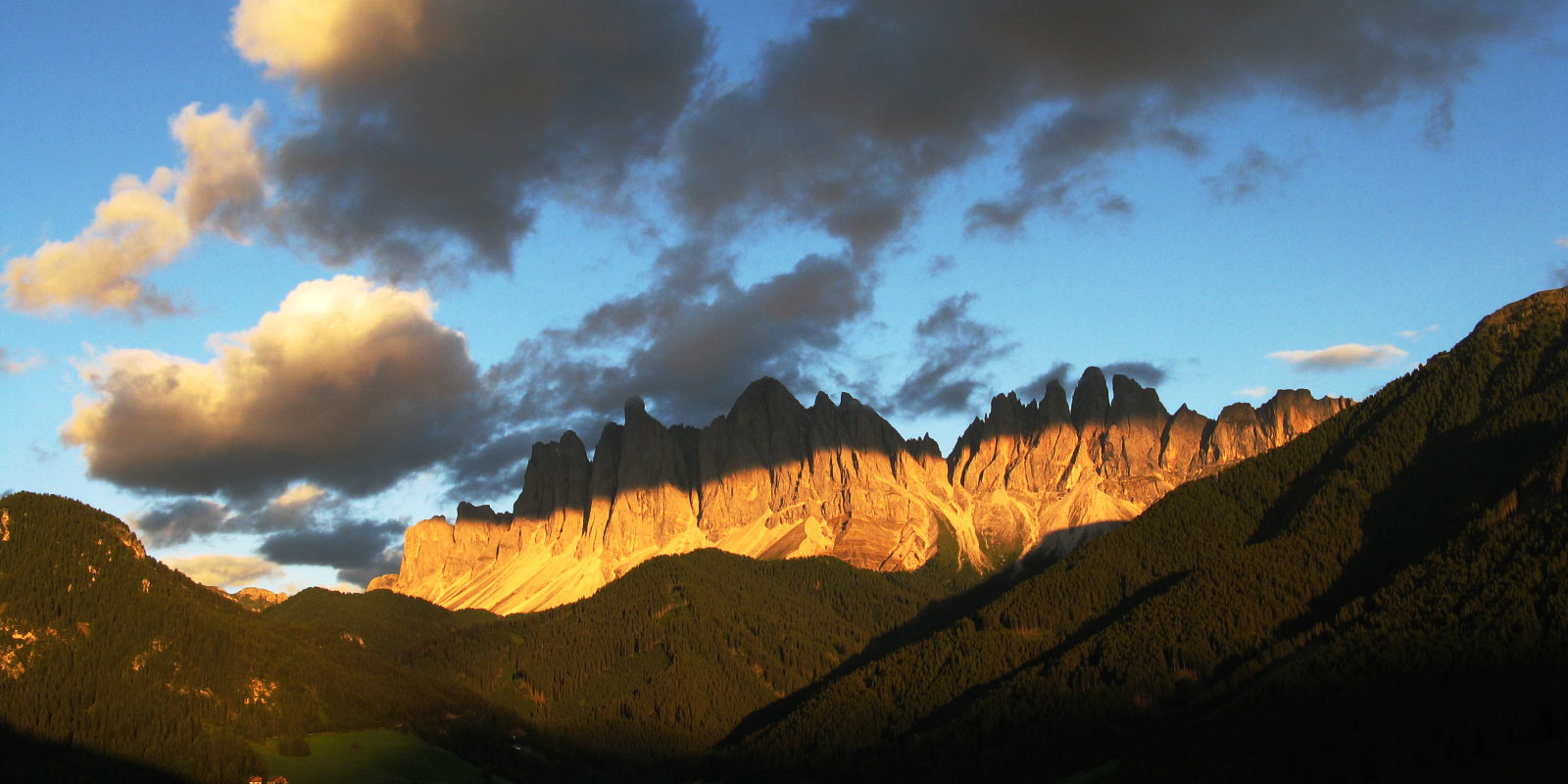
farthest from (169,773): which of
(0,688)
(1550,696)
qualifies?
(1550,696)

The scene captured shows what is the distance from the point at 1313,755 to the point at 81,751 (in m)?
151

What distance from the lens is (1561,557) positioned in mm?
188250

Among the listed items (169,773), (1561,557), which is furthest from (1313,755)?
(169,773)

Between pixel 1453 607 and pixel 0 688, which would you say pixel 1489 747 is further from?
pixel 0 688

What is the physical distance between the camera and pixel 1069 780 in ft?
620

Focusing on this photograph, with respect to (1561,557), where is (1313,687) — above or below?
below

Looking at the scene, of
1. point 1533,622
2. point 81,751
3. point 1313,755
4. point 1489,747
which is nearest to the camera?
point 1489,747

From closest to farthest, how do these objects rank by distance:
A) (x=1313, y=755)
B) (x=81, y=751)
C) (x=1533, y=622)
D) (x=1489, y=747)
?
(x=1489, y=747)
(x=1313, y=755)
(x=1533, y=622)
(x=81, y=751)

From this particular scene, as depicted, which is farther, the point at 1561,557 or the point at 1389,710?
the point at 1561,557

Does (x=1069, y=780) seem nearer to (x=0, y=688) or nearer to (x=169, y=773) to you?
(x=169, y=773)

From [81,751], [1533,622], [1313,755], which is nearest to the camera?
[1313,755]

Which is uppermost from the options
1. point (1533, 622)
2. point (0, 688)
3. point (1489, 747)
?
point (0, 688)

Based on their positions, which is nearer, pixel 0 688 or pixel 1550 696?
pixel 1550 696

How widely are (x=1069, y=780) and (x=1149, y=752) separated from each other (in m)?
11.4
